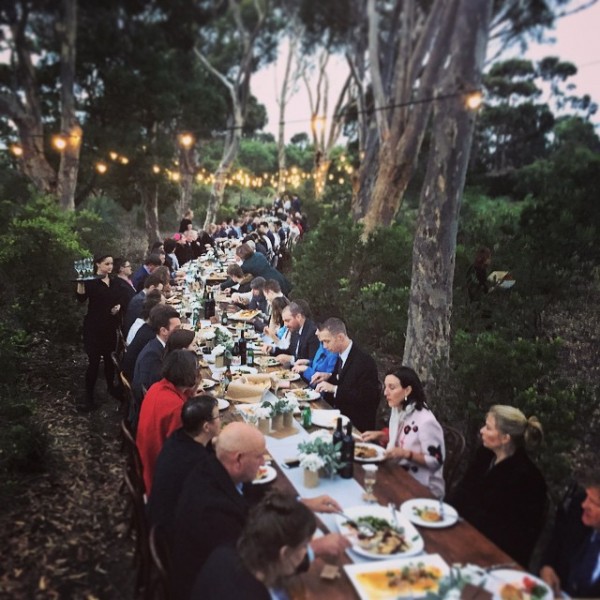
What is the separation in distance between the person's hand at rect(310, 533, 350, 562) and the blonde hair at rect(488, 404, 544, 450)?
4.16 feet

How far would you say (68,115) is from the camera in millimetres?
16656

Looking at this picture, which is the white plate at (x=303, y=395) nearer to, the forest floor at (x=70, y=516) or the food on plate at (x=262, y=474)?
the food on plate at (x=262, y=474)

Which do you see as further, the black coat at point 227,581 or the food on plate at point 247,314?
the food on plate at point 247,314

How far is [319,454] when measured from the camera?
332 centimetres

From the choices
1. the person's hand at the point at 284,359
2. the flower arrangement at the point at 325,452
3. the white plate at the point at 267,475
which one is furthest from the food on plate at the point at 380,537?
the person's hand at the point at 284,359

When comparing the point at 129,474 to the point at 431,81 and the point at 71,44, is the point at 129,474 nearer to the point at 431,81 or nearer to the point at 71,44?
the point at 431,81

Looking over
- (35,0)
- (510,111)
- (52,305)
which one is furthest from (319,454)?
Result: (510,111)

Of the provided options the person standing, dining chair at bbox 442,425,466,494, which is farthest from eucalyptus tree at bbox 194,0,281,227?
dining chair at bbox 442,425,466,494

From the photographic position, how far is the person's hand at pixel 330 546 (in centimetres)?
259

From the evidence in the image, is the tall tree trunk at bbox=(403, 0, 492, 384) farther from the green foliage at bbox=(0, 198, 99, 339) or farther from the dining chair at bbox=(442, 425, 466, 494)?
the green foliage at bbox=(0, 198, 99, 339)

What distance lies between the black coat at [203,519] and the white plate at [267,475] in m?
0.45

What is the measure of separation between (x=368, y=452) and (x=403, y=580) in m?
1.32

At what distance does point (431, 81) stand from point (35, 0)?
13.7 metres

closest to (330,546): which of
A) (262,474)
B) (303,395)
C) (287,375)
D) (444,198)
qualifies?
(262,474)
